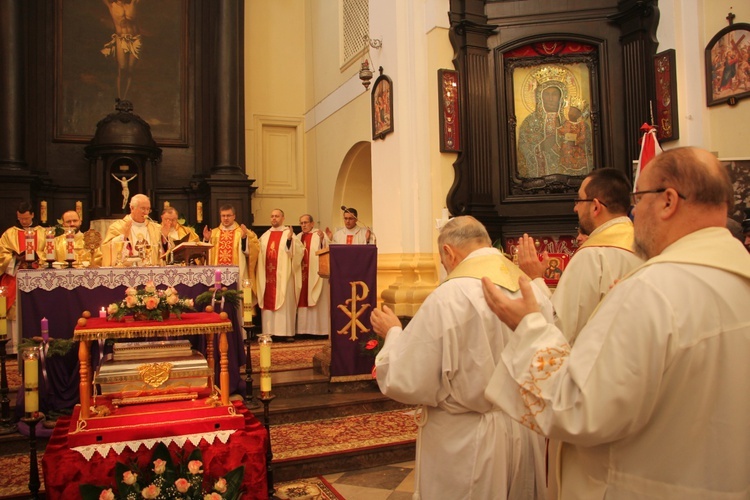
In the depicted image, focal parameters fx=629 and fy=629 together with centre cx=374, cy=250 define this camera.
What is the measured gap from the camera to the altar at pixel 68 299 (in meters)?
5.29

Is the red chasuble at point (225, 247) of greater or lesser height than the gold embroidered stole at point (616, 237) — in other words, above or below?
above

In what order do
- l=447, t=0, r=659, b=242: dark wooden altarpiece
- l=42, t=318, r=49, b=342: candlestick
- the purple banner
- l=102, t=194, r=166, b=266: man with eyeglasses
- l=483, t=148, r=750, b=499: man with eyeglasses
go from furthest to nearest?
l=447, t=0, r=659, b=242: dark wooden altarpiece, the purple banner, l=102, t=194, r=166, b=266: man with eyeglasses, l=42, t=318, r=49, b=342: candlestick, l=483, t=148, r=750, b=499: man with eyeglasses

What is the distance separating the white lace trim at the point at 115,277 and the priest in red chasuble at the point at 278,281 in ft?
12.9

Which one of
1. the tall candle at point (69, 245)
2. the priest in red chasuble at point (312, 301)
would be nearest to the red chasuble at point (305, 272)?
the priest in red chasuble at point (312, 301)

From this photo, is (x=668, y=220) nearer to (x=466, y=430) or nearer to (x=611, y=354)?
(x=611, y=354)

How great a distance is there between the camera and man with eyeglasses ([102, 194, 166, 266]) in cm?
595

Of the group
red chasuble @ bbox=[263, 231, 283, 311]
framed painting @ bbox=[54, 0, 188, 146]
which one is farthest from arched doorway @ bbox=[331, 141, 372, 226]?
framed painting @ bbox=[54, 0, 188, 146]

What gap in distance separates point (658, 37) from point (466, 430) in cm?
657

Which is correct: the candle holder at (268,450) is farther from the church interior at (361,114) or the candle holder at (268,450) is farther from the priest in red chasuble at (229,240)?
the priest in red chasuble at (229,240)

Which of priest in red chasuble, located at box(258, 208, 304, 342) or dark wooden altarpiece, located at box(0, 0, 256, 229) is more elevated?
dark wooden altarpiece, located at box(0, 0, 256, 229)

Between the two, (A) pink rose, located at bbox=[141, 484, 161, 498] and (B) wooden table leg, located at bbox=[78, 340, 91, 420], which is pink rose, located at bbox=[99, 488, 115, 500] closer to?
(A) pink rose, located at bbox=[141, 484, 161, 498]

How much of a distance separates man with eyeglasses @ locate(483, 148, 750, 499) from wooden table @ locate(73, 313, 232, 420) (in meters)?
2.94

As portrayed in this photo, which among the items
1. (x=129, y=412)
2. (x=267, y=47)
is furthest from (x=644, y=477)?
(x=267, y=47)

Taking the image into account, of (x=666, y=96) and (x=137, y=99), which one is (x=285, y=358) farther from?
(x=137, y=99)
